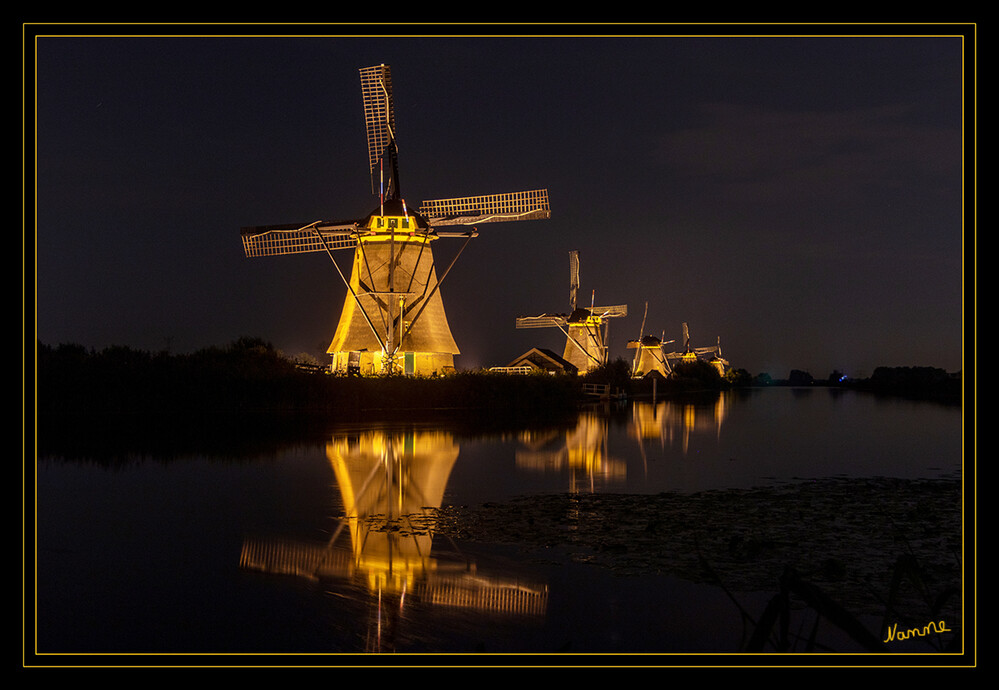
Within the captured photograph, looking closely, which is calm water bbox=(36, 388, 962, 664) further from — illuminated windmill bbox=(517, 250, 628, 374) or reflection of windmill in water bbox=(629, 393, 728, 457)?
illuminated windmill bbox=(517, 250, 628, 374)

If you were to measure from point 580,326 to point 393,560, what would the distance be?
174 feet

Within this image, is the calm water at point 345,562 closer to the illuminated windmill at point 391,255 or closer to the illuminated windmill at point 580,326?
the illuminated windmill at point 391,255

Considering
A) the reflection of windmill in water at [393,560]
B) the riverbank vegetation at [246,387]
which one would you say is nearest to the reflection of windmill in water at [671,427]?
the riverbank vegetation at [246,387]

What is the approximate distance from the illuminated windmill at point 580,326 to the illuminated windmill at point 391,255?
86.3 ft

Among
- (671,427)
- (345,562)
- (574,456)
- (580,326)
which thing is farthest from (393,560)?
(580,326)

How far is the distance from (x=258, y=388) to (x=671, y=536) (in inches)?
785

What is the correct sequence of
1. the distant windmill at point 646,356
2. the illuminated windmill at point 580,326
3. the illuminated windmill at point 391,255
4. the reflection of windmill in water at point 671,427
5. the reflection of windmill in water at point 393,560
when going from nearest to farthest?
1. the reflection of windmill in water at point 393,560
2. the reflection of windmill in water at point 671,427
3. the illuminated windmill at point 391,255
4. the illuminated windmill at point 580,326
5. the distant windmill at point 646,356

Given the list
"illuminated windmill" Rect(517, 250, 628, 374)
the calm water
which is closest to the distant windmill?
"illuminated windmill" Rect(517, 250, 628, 374)

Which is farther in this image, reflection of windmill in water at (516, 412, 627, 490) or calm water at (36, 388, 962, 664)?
reflection of windmill in water at (516, 412, 627, 490)

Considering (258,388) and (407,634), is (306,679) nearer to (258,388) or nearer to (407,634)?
(407,634)

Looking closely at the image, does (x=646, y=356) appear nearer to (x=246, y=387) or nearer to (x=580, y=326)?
(x=580, y=326)

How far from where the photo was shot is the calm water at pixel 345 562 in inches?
219

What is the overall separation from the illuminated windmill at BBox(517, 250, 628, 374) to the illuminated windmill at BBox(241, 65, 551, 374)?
1035 inches

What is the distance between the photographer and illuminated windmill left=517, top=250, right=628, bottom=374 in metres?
59.9
